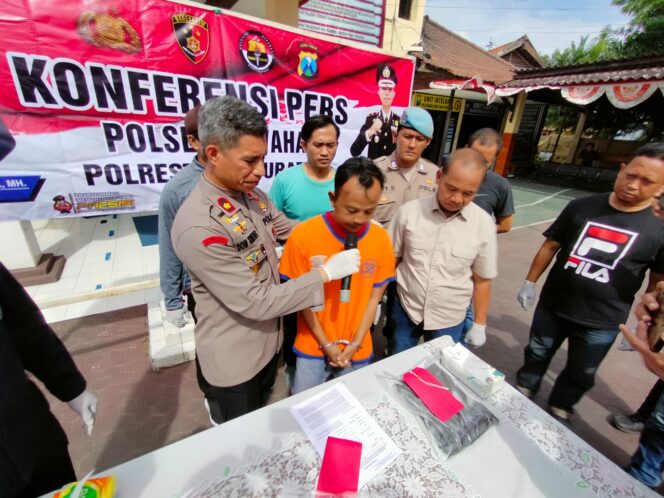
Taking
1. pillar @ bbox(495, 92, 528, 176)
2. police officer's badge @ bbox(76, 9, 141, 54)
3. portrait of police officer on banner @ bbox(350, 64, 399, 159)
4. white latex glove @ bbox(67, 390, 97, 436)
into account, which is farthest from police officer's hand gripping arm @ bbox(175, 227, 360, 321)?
pillar @ bbox(495, 92, 528, 176)

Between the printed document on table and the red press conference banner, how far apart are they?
2496mm

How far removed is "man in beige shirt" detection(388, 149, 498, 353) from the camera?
174cm

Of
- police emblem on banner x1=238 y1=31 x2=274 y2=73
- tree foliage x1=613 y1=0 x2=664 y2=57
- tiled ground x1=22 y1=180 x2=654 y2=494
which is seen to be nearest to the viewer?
tiled ground x1=22 y1=180 x2=654 y2=494

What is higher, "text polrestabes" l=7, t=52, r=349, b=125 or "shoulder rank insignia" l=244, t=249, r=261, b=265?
"text polrestabes" l=7, t=52, r=349, b=125

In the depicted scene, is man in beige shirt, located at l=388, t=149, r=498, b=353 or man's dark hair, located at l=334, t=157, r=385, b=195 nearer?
man's dark hair, located at l=334, t=157, r=385, b=195

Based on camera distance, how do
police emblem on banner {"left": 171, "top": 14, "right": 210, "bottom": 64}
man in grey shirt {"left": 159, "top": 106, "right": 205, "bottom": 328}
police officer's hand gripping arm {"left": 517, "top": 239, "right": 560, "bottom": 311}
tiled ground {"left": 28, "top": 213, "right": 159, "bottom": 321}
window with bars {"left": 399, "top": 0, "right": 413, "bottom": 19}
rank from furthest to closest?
window with bars {"left": 399, "top": 0, "right": 413, "bottom": 19}
tiled ground {"left": 28, "top": 213, "right": 159, "bottom": 321}
police emblem on banner {"left": 171, "top": 14, "right": 210, "bottom": 64}
police officer's hand gripping arm {"left": 517, "top": 239, "right": 560, "bottom": 311}
man in grey shirt {"left": 159, "top": 106, "right": 205, "bottom": 328}

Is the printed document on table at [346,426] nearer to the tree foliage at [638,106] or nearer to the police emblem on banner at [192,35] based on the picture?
the police emblem on banner at [192,35]

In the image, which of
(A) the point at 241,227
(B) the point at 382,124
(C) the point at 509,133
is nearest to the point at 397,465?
(A) the point at 241,227

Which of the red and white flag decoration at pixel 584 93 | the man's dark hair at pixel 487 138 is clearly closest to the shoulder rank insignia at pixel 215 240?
the man's dark hair at pixel 487 138

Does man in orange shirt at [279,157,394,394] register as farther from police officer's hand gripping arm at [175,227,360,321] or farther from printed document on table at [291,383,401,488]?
printed document on table at [291,383,401,488]

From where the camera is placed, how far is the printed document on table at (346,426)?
1020mm

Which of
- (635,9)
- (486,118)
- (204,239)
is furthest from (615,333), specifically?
(635,9)

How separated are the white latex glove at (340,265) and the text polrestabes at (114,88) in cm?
226

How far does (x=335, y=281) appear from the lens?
158cm
